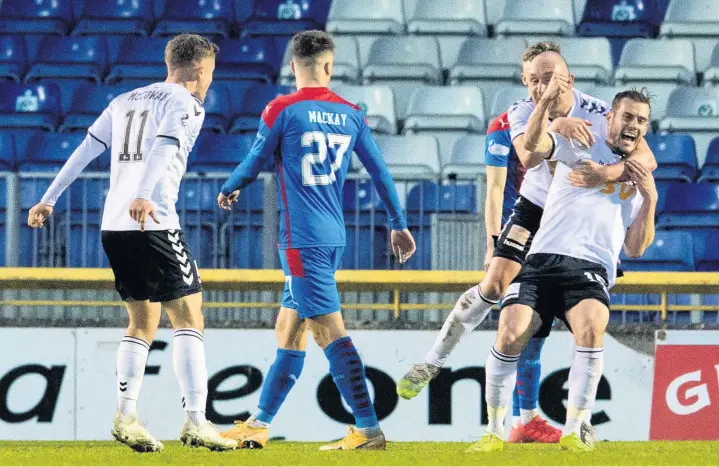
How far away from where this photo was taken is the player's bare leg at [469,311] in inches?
253

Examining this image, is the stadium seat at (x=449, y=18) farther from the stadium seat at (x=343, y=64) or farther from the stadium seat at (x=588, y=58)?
the stadium seat at (x=588, y=58)

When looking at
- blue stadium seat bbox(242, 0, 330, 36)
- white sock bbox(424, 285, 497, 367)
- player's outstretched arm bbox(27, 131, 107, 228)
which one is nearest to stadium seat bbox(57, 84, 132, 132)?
blue stadium seat bbox(242, 0, 330, 36)

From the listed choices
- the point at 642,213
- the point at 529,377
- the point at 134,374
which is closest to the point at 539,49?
the point at 642,213

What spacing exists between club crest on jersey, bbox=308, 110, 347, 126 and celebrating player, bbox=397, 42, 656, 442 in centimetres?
79

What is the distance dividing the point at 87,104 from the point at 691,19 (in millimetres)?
5871

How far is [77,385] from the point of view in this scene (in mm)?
8531

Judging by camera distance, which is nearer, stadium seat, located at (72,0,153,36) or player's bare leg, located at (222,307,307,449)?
player's bare leg, located at (222,307,307,449)

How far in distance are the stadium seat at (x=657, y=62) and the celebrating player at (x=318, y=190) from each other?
6.83 meters

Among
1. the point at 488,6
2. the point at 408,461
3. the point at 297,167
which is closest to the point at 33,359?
the point at 297,167

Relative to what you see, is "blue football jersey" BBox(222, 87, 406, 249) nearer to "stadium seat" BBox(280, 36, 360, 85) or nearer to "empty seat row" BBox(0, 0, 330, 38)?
"stadium seat" BBox(280, 36, 360, 85)

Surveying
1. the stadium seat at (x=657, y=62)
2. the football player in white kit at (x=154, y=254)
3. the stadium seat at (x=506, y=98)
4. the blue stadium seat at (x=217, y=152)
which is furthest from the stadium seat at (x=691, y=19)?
A: the football player in white kit at (x=154, y=254)

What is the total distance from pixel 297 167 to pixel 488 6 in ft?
26.8

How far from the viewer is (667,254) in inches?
397

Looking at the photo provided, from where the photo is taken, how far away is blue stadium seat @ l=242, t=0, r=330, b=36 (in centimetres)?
1335
